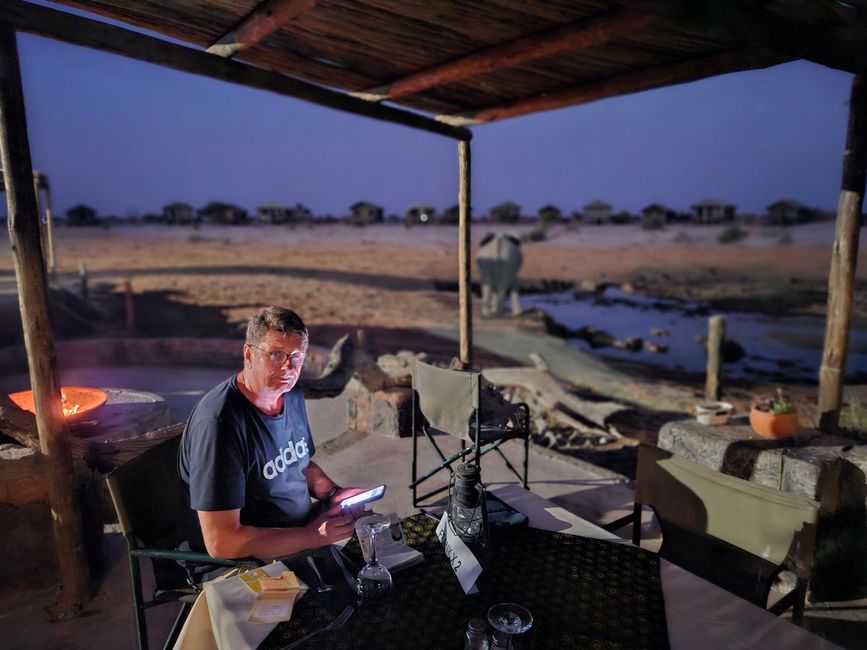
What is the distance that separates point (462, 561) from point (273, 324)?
0.91 m

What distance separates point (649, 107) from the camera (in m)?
133

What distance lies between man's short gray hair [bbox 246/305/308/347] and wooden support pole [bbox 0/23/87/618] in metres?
1.18

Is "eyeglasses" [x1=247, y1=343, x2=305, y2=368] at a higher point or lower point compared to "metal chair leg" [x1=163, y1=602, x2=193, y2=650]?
higher

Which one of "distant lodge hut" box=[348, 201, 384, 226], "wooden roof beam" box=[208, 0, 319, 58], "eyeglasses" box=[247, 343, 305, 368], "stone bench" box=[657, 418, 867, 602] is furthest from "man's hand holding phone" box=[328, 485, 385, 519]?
"distant lodge hut" box=[348, 201, 384, 226]

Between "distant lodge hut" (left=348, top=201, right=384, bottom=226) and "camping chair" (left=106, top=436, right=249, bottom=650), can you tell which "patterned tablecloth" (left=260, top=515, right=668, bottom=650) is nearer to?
"camping chair" (left=106, top=436, right=249, bottom=650)

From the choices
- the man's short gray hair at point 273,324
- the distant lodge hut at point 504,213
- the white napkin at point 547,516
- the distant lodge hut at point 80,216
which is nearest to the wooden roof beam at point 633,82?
the white napkin at point 547,516

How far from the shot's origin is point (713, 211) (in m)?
35.6

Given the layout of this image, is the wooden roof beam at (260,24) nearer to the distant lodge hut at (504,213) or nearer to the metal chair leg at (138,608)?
the metal chair leg at (138,608)

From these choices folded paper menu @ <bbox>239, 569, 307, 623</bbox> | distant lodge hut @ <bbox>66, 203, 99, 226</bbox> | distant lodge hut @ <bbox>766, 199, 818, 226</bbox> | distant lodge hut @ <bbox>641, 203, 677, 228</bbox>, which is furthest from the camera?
distant lodge hut @ <bbox>641, 203, 677, 228</bbox>

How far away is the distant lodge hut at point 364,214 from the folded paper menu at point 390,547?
26.7m

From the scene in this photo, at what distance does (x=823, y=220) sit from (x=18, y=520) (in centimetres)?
3509

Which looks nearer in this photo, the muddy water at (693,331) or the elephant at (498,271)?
the muddy water at (693,331)

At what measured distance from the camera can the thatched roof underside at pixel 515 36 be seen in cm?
216

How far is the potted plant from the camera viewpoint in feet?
9.46
